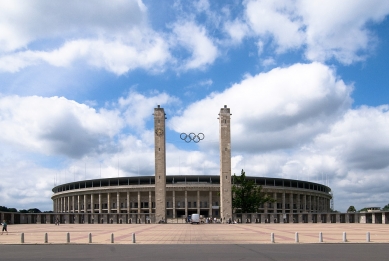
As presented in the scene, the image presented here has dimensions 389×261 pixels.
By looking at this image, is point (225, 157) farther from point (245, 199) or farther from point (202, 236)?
point (202, 236)

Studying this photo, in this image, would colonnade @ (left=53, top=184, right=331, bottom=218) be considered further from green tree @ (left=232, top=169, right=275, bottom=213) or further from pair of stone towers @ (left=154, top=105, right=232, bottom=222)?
pair of stone towers @ (left=154, top=105, right=232, bottom=222)

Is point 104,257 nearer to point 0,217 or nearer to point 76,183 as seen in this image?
point 0,217

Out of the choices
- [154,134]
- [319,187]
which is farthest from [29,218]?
[319,187]

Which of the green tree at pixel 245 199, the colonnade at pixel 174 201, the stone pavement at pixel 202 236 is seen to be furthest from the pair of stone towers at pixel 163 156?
the stone pavement at pixel 202 236

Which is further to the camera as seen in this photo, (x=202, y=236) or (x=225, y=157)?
(x=225, y=157)

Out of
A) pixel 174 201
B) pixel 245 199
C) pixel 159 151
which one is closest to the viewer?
pixel 159 151

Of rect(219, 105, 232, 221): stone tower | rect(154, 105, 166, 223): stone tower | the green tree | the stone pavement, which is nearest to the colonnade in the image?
the green tree

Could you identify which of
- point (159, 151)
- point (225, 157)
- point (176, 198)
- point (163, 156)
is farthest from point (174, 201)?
point (225, 157)

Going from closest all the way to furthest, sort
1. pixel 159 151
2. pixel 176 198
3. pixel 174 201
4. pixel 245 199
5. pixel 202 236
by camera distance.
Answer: pixel 202 236, pixel 159 151, pixel 245 199, pixel 174 201, pixel 176 198

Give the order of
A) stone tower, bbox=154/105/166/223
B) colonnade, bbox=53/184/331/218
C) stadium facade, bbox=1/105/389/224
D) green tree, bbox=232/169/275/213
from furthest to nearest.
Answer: colonnade, bbox=53/184/331/218 < green tree, bbox=232/169/275/213 < stone tower, bbox=154/105/166/223 < stadium facade, bbox=1/105/389/224

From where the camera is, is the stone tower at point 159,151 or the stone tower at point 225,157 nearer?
the stone tower at point 225,157

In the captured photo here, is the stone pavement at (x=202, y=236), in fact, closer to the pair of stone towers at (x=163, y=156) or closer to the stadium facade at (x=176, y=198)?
the stadium facade at (x=176, y=198)

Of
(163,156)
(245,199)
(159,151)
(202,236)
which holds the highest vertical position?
(159,151)

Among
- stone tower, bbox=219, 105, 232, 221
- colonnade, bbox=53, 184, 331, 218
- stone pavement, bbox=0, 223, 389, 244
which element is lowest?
colonnade, bbox=53, 184, 331, 218
